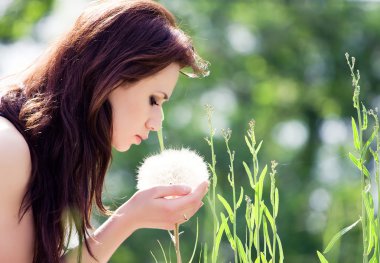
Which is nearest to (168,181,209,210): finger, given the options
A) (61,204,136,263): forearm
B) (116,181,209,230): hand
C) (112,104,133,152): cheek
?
(116,181,209,230): hand

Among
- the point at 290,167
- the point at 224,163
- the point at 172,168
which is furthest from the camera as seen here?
the point at 290,167

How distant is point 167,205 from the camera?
5.52 ft

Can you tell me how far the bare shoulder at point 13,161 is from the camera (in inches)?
67.3

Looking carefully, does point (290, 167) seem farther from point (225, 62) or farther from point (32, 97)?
point (32, 97)

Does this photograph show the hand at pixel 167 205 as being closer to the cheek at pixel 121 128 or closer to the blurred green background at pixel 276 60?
the cheek at pixel 121 128

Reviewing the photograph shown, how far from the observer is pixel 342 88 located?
461 inches

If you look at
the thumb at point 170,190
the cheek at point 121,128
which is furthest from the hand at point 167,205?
the cheek at point 121,128

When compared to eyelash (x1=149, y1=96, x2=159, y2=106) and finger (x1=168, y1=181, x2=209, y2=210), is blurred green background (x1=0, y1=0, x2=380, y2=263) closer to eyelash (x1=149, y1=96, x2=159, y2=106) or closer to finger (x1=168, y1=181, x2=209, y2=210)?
eyelash (x1=149, y1=96, x2=159, y2=106)

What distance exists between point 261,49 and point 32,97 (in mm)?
10336

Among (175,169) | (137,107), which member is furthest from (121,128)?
(175,169)

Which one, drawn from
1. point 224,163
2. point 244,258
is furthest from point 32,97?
point 224,163

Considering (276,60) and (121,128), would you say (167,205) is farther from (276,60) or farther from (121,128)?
(276,60)

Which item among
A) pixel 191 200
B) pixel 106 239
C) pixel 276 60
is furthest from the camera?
pixel 276 60

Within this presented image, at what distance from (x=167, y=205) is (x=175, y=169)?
9cm
